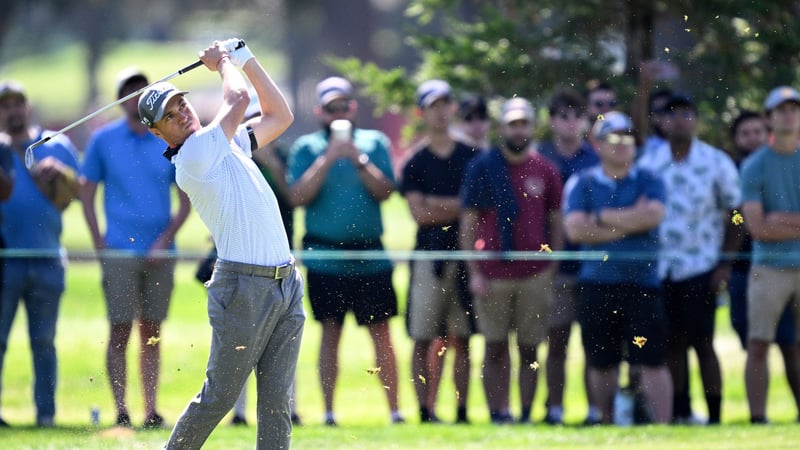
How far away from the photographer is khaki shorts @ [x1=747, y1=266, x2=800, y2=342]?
29.5 feet

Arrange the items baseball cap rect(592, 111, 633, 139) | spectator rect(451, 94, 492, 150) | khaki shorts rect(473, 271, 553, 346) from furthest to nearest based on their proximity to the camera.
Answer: spectator rect(451, 94, 492, 150) < khaki shorts rect(473, 271, 553, 346) < baseball cap rect(592, 111, 633, 139)

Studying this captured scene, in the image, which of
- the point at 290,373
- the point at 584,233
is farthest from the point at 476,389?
the point at 290,373

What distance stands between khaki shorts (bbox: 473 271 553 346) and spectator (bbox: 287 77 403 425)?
629 mm

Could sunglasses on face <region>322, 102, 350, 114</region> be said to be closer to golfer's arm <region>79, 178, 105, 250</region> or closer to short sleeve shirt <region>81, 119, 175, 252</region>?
short sleeve shirt <region>81, 119, 175, 252</region>

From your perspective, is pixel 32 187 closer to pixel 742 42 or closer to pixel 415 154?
pixel 415 154

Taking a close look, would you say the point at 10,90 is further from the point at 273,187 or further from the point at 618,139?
the point at 618,139

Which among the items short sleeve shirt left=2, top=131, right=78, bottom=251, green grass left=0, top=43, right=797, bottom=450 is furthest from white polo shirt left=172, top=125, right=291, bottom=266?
short sleeve shirt left=2, top=131, right=78, bottom=251

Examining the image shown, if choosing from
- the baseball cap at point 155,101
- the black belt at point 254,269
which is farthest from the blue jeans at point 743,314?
the baseball cap at point 155,101

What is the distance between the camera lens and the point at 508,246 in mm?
8828

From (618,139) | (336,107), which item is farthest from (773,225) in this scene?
(336,107)

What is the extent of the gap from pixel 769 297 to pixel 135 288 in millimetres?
4150

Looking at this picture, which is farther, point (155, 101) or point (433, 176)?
point (433, 176)

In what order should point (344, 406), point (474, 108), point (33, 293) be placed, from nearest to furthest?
point (33, 293), point (474, 108), point (344, 406)

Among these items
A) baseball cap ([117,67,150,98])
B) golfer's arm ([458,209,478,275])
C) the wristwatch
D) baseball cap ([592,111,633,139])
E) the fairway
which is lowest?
the fairway
